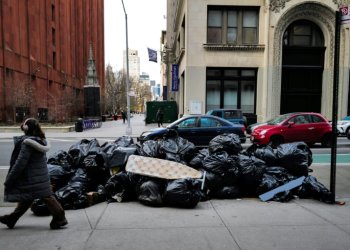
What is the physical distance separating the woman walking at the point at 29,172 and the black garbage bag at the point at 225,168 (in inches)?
111

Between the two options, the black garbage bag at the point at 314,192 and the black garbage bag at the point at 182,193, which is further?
the black garbage bag at the point at 314,192

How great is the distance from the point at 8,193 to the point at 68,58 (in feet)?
168

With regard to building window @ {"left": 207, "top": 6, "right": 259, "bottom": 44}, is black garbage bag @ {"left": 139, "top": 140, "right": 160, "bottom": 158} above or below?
below

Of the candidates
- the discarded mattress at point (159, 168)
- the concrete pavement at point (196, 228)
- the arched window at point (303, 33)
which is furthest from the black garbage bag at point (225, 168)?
the arched window at point (303, 33)

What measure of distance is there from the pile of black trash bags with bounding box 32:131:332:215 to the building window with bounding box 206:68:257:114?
58.6 ft

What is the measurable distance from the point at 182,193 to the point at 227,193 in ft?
3.75

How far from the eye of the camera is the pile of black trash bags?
5434mm

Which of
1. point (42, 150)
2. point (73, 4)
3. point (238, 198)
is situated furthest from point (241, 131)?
point (73, 4)

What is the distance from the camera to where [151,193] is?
18.0 feet

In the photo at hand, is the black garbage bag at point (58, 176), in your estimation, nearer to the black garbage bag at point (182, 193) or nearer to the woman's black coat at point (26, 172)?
the woman's black coat at point (26, 172)

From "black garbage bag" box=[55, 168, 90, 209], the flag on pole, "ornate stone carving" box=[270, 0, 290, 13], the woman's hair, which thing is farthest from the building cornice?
the woman's hair

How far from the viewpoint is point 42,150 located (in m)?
4.18

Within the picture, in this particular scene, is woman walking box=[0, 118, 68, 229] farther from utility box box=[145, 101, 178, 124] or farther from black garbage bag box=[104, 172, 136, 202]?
utility box box=[145, 101, 178, 124]

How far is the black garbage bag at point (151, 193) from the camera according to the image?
215 inches
